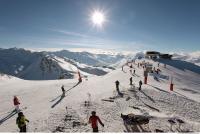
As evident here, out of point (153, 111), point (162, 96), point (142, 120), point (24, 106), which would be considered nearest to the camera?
point (142, 120)

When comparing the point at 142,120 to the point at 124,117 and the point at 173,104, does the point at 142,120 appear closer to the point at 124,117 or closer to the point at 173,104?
the point at 124,117

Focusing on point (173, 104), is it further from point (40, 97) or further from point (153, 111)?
point (40, 97)

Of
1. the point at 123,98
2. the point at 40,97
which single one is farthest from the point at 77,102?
the point at 40,97

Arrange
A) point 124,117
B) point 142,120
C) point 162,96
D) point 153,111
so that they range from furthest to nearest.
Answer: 1. point 162,96
2. point 153,111
3. point 124,117
4. point 142,120

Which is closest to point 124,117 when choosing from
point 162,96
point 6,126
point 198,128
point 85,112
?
point 85,112

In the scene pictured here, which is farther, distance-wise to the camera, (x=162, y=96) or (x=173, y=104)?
(x=162, y=96)

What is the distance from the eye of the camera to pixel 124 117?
26.3m

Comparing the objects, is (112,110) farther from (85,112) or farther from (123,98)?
(123,98)

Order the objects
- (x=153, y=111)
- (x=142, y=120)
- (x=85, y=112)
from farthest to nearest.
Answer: (x=153, y=111)
(x=85, y=112)
(x=142, y=120)

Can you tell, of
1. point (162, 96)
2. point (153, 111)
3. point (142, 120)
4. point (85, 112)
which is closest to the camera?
point (142, 120)

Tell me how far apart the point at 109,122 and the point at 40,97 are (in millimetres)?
17877

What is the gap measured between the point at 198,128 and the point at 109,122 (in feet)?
32.2

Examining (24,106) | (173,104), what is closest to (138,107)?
(173,104)

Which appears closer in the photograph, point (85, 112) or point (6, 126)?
point (6, 126)
